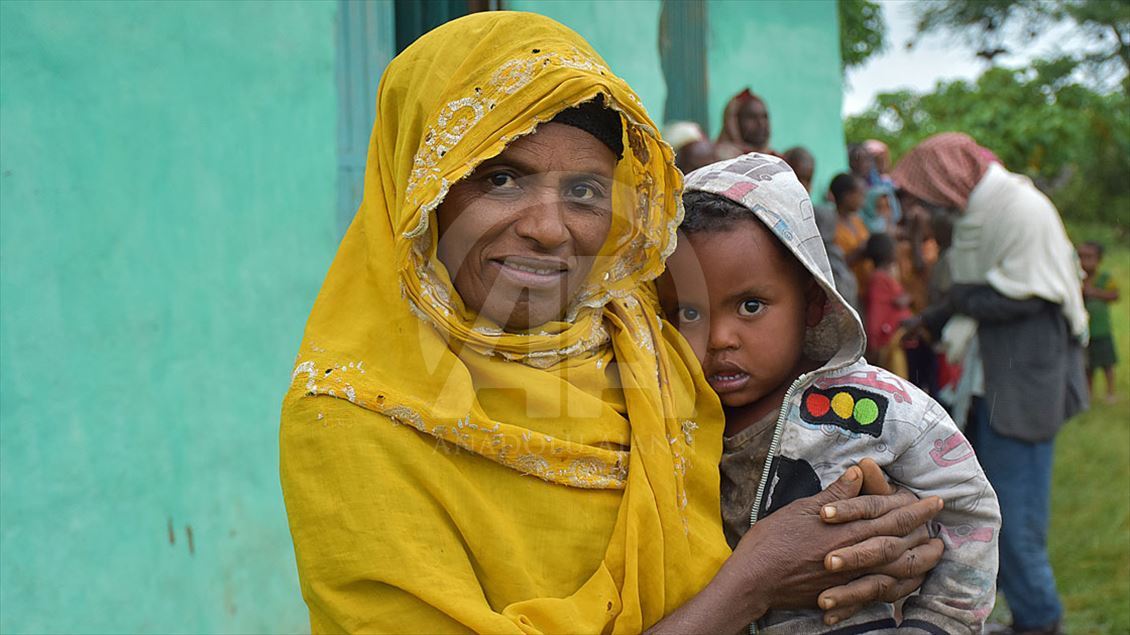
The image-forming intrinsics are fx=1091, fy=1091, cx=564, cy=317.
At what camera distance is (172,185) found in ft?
11.1

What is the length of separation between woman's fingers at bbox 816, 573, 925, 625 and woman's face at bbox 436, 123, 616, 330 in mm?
746

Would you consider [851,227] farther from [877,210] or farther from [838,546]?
[838,546]

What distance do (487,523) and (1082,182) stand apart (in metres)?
17.3

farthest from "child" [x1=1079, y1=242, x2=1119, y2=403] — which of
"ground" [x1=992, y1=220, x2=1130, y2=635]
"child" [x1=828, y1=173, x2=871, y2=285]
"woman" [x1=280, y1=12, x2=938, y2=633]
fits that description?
"woman" [x1=280, y1=12, x2=938, y2=633]

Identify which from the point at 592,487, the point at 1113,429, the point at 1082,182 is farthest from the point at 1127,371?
the point at 592,487

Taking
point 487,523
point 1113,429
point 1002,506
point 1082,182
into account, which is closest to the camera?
point 487,523

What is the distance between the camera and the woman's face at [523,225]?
1975 millimetres

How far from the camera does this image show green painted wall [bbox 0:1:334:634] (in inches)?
116

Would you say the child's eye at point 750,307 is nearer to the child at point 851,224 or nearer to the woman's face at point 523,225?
the woman's face at point 523,225

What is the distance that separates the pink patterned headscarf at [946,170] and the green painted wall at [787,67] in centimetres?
175

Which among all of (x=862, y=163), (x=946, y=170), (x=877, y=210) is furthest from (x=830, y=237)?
(x=862, y=163)

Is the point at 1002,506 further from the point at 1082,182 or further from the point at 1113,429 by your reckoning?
the point at 1082,182

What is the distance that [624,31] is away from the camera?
5090 millimetres

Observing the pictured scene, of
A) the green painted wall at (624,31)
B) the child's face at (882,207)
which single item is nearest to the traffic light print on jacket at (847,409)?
the green painted wall at (624,31)
